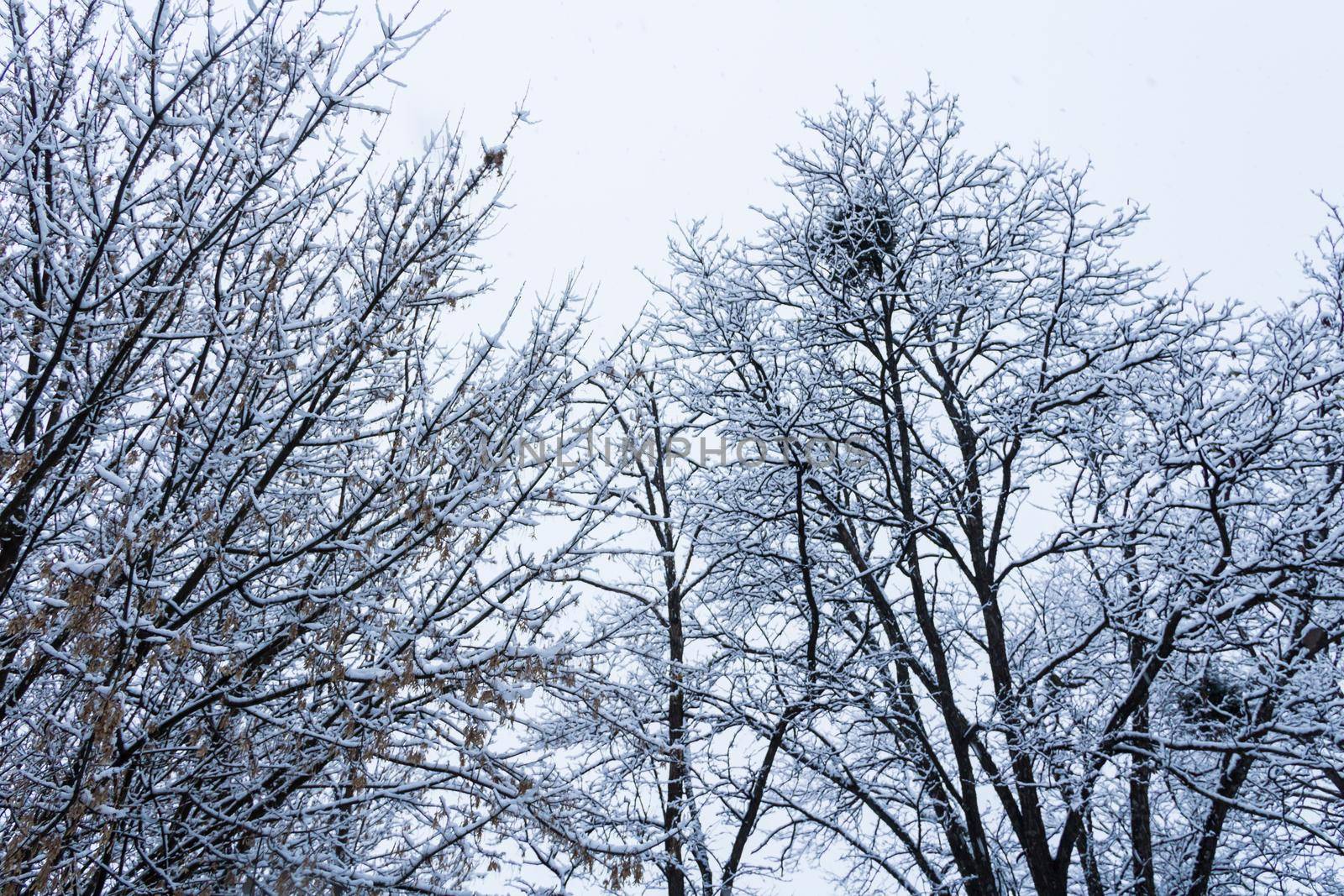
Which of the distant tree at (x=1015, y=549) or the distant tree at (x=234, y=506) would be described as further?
the distant tree at (x=1015, y=549)

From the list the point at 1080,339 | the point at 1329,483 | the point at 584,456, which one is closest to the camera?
the point at 584,456

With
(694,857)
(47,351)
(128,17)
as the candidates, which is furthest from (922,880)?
(128,17)

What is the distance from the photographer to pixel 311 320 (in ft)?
12.4

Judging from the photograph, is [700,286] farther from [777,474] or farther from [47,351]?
[47,351]

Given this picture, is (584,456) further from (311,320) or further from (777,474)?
(777,474)

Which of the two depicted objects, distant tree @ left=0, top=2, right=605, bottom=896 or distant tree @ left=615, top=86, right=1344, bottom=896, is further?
distant tree @ left=615, top=86, right=1344, bottom=896

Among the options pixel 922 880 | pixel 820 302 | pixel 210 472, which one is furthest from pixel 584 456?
pixel 922 880

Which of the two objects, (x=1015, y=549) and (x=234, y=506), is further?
(x=1015, y=549)

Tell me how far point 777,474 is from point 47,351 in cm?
557

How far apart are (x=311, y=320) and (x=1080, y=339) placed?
602 cm

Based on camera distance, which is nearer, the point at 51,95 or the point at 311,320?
the point at 51,95

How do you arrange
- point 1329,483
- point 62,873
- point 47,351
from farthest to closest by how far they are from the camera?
point 1329,483 → point 47,351 → point 62,873

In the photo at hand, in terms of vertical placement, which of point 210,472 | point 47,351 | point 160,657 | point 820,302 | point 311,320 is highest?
point 820,302

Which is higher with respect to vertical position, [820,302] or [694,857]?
[820,302]
